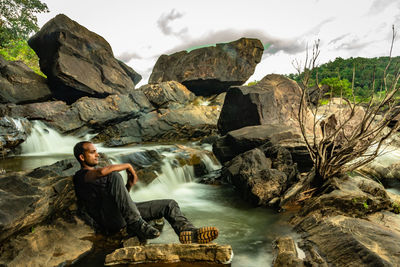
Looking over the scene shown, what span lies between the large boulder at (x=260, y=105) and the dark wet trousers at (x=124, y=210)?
24.3 feet

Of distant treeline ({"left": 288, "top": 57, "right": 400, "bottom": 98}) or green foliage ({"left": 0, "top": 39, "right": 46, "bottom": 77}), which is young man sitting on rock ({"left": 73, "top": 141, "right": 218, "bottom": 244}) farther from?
green foliage ({"left": 0, "top": 39, "right": 46, "bottom": 77})

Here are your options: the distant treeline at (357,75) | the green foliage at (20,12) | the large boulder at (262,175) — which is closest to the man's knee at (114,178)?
the large boulder at (262,175)

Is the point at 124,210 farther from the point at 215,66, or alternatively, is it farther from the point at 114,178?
the point at 215,66

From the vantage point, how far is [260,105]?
1062 centimetres

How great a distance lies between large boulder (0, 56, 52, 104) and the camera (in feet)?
37.0

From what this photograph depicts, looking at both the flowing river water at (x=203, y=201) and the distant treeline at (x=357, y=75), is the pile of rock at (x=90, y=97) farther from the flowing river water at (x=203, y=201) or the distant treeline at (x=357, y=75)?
the distant treeline at (x=357, y=75)

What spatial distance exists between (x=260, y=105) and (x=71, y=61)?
388 inches

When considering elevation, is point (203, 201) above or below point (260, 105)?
below

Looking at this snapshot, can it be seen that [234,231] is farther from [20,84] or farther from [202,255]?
[20,84]

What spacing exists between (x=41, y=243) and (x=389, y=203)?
5.51m

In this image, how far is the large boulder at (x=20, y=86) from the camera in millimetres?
11289

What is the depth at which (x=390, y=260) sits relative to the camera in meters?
2.58

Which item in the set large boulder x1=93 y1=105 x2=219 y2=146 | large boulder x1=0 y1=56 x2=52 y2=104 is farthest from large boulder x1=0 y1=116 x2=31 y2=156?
large boulder x1=0 y1=56 x2=52 y2=104

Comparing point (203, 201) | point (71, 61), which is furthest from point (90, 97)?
point (203, 201)
